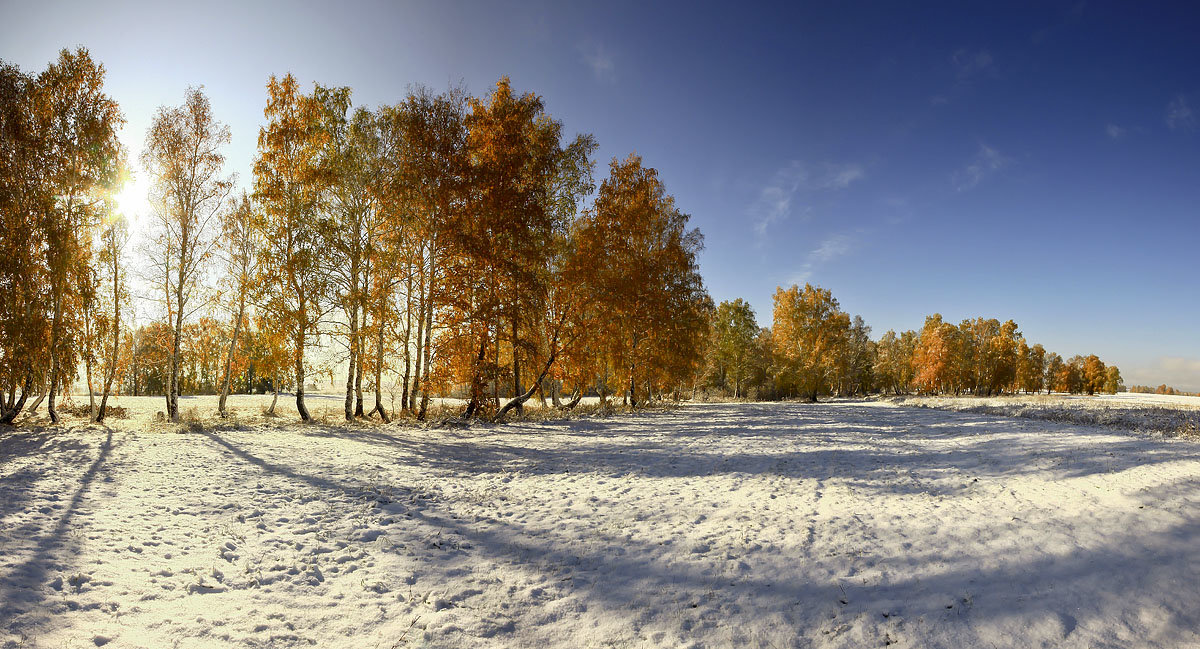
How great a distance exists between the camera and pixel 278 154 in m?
19.9

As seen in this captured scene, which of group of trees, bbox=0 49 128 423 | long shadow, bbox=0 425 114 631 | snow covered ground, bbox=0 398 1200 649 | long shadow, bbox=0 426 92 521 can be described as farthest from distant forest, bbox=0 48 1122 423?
long shadow, bbox=0 425 114 631

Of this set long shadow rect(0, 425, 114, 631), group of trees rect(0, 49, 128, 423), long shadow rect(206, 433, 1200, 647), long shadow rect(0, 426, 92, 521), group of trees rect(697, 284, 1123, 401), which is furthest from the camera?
group of trees rect(697, 284, 1123, 401)

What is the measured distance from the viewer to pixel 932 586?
5613mm

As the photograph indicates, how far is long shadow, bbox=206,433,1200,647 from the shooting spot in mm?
4898

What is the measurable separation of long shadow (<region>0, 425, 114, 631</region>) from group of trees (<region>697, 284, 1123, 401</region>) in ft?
118

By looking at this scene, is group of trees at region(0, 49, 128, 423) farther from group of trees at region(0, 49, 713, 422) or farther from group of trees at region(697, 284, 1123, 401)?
group of trees at region(697, 284, 1123, 401)

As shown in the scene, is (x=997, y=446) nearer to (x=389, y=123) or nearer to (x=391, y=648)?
(x=391, y=648)

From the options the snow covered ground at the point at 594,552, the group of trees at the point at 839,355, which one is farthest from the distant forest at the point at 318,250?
the group of trees at the point at 839,355

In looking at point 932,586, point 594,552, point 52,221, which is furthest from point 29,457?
point 932,586

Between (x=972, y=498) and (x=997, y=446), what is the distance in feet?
24.2

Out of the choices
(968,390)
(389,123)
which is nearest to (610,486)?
(389,123)

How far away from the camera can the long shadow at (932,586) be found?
4.90m

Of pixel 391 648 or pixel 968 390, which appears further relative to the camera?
pixel 968 390

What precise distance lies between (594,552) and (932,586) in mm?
4177
